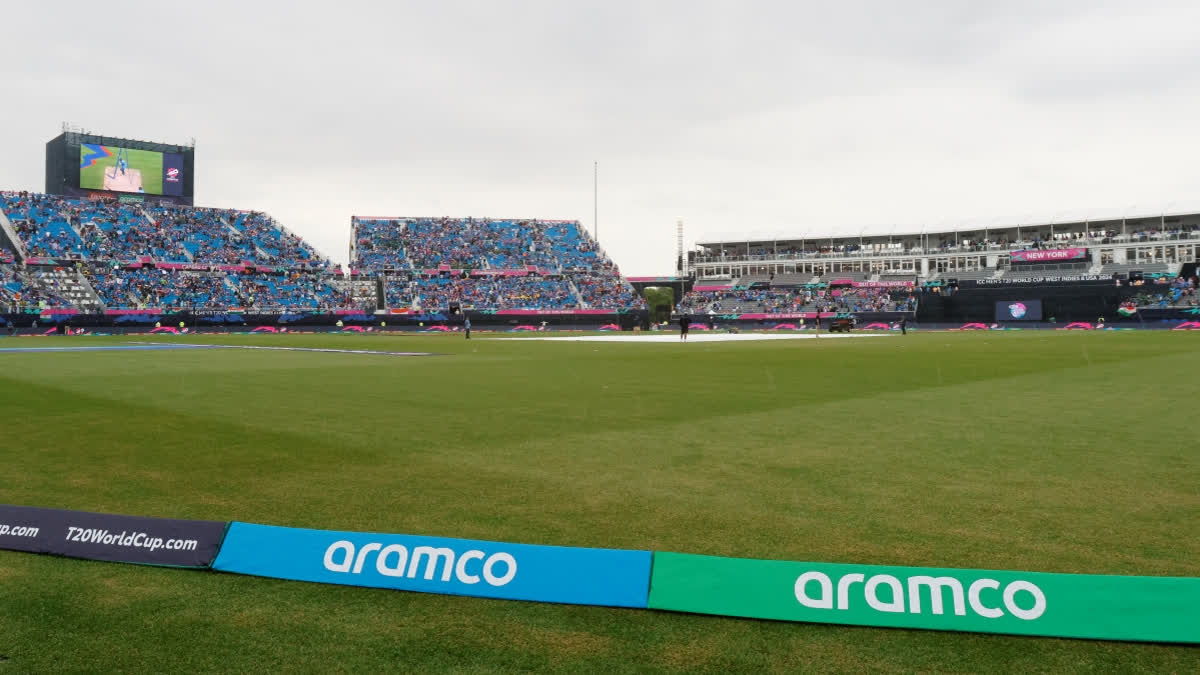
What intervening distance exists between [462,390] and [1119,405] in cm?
1159

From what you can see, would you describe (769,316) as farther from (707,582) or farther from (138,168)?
(707,582)

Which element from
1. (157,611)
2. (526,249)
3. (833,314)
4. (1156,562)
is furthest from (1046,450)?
(526,249)

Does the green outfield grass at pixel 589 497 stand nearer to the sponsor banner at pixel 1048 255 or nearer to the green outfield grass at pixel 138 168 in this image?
the green outfield grass at pixel 138 168

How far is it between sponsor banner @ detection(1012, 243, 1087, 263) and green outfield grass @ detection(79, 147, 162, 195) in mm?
96987

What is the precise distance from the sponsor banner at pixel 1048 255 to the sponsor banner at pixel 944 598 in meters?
103

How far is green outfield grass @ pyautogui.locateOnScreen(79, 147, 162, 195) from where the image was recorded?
269 ft

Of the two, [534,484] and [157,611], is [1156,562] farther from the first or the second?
[157,611]

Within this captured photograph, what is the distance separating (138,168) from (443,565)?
9499 cm

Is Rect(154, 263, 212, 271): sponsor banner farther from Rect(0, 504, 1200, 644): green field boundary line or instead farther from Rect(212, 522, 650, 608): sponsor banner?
Rect(212, 522, 650, 608): sponsor banner

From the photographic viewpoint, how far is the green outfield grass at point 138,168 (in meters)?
82.1

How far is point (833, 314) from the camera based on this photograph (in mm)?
87438

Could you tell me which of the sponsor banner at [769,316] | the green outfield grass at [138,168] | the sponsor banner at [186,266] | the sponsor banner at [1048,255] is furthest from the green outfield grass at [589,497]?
the sponsor banner at [1048,255]

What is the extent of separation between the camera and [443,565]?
15.2 feet

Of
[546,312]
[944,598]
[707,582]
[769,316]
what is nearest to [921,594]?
[944,598]
